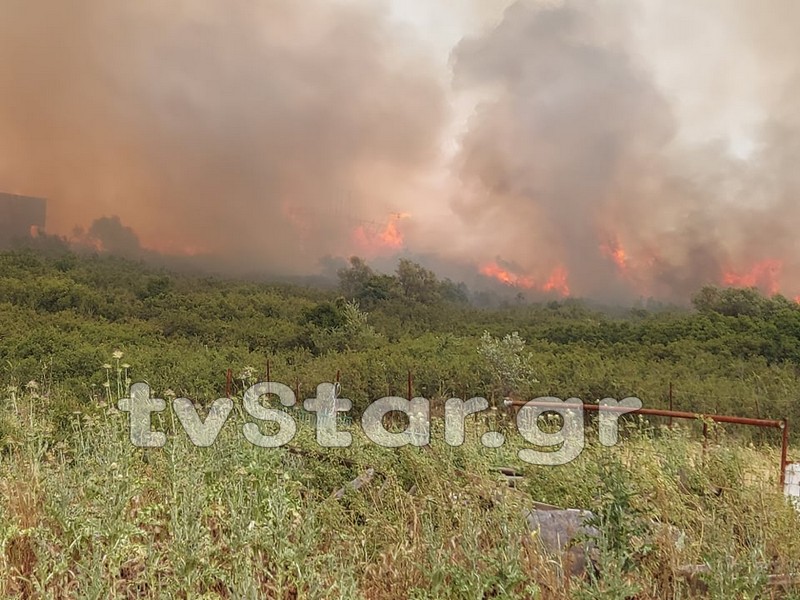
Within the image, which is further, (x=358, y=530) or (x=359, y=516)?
(x=359, y=516)

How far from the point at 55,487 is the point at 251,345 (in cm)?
2436

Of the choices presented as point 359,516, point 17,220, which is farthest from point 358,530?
point 17,220

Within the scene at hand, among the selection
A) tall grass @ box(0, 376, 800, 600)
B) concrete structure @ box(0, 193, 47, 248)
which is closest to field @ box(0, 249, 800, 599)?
tall grass @ box(0, 376, 800, 600)

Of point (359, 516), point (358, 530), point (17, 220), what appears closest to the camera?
point (358, 530)

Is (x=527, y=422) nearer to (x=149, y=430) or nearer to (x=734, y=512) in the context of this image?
(x=734, y=512)

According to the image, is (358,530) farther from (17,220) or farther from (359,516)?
(17,220)

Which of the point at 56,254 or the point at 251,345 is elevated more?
the point at 56,254

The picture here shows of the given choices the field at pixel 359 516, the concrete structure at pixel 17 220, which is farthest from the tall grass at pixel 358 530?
the concrete structure at pixel 17 220

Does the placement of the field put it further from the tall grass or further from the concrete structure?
the concrete structure

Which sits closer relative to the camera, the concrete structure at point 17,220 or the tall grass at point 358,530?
the tall grass at point 358,530

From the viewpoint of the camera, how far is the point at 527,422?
611 cm

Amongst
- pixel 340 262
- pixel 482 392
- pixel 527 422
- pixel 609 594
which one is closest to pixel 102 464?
pixel 609 594

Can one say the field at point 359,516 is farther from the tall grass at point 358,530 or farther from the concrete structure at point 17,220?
the concrete structure at point 17,220

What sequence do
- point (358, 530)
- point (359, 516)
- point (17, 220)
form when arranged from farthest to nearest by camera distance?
point (17, 220), point (359, 516), point (358, 530)
